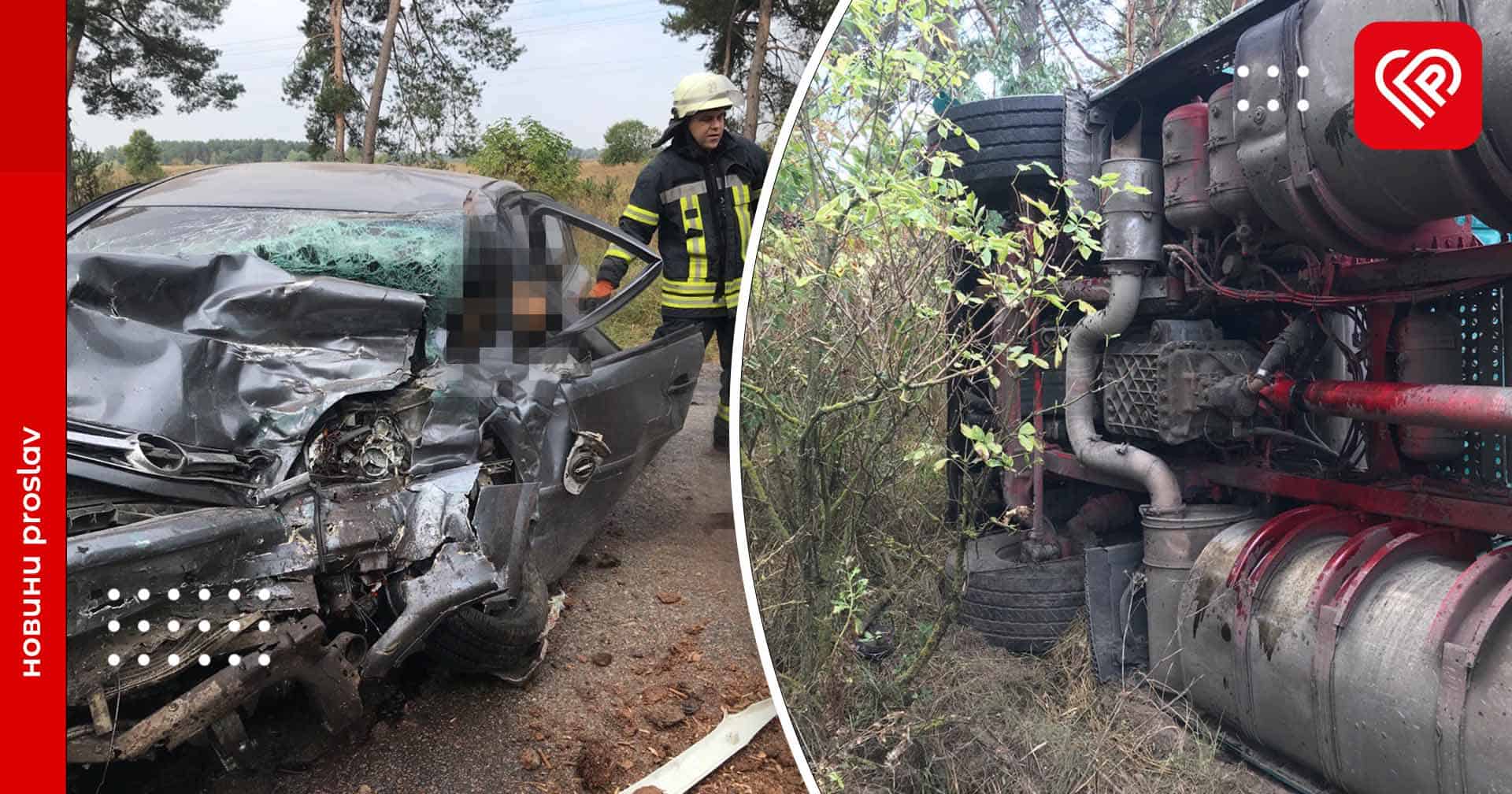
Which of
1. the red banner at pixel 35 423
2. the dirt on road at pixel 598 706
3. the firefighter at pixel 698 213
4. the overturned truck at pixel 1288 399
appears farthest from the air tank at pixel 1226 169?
the firefighter at pixel 698 213

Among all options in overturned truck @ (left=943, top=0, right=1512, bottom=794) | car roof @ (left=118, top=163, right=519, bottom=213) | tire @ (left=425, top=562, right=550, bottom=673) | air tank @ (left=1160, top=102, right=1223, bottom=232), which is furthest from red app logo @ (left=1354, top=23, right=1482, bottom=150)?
car roof @ (left=118, top=163, right=519, bottom=213)

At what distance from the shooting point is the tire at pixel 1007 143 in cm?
100

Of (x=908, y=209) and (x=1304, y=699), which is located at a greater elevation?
(x=908, y=209)

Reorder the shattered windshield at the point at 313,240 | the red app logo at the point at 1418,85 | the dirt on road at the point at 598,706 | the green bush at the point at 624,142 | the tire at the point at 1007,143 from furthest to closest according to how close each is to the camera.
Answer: the green bush at the point at 624,142
the shattered windshield at the point at 313,240
the dirt on road at the point at 598,706
the tire at the point at 1007,143
the red app logo at the point at 1418,85

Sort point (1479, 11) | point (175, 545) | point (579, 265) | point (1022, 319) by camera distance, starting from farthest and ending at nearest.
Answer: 1. point (579, 265)
2. point (175, 545)
3. point (1022, 319)
4. point (1479, 11)

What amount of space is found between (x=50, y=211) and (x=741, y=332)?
1.30m

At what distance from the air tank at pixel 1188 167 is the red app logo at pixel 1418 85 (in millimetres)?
126

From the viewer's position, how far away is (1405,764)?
0.85 metres

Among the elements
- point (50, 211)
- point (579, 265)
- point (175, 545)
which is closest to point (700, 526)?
point (579, 265)

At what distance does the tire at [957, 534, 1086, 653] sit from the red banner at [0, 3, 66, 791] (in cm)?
154

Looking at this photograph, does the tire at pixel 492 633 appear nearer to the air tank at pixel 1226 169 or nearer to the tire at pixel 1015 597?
the tire at pixel 1015 597

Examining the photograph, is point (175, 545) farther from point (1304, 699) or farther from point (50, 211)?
point (1304, 699)

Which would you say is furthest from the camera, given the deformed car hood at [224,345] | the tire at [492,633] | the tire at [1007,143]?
the tire at [492,633]

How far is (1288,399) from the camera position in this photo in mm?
903
